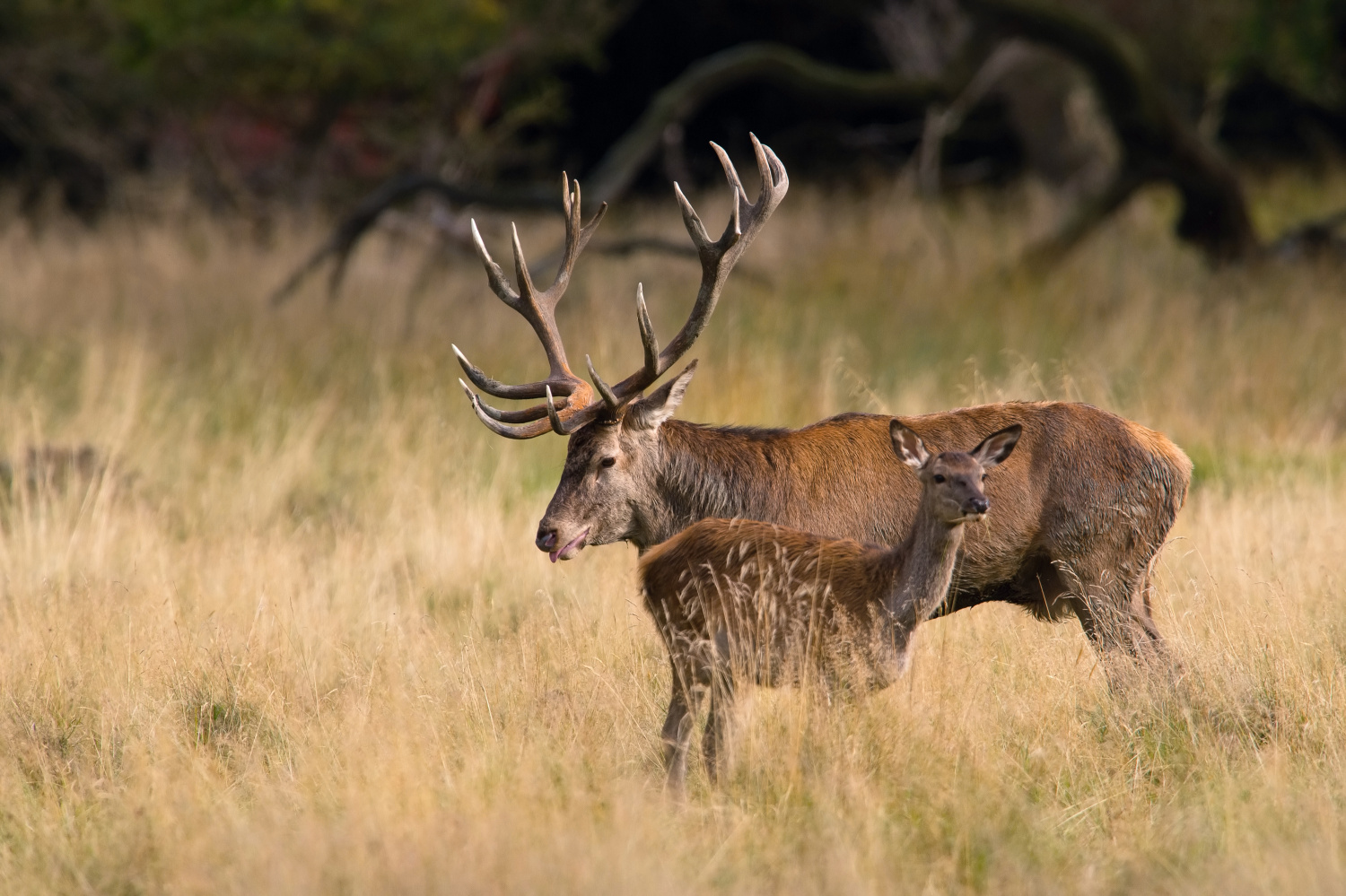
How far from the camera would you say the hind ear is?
462cm

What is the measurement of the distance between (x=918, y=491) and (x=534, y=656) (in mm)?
1402

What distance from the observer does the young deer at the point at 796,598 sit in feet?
14.5

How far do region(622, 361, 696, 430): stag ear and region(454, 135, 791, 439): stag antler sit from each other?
1.9 inches

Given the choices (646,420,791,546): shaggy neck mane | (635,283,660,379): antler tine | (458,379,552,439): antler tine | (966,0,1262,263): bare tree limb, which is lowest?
(646,420,791,546): shaggy neck mane

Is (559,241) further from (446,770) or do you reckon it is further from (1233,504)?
(446,770)

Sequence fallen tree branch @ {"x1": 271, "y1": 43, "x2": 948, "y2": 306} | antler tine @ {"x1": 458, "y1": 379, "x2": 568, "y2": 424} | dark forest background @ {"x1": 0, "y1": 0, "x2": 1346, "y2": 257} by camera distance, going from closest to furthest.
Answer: antler tine @ {"x1": 458, "y1": 379, "x2": 568, "y2": 424}, fallen tree branch @ {"x1": 271, "y1": 43, "x2": 948, "y2": 306}, dark forest background @ {"x1": 0, "y1": 0, "x2": 1346, "y2": 257}

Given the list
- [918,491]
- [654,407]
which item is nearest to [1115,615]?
[918,491]

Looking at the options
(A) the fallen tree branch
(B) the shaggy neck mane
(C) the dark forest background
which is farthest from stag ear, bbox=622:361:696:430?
(C) the dark forest background

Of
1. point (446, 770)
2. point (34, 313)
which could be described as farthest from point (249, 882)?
point (34, 313)

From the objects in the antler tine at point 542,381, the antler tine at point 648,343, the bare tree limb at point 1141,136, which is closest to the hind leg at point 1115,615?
the antler tine at point 648,343

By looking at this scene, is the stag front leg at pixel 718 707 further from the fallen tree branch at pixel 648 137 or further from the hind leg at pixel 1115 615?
the fallen tree branch at pixel 648 137

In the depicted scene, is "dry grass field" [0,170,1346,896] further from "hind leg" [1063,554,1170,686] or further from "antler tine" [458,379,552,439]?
"antler tine" [458,379,552,439]

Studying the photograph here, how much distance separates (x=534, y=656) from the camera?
522cm

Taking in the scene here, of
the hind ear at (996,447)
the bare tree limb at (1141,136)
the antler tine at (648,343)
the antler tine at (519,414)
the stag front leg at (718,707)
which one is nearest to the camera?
the stag front leg at (718,707)
